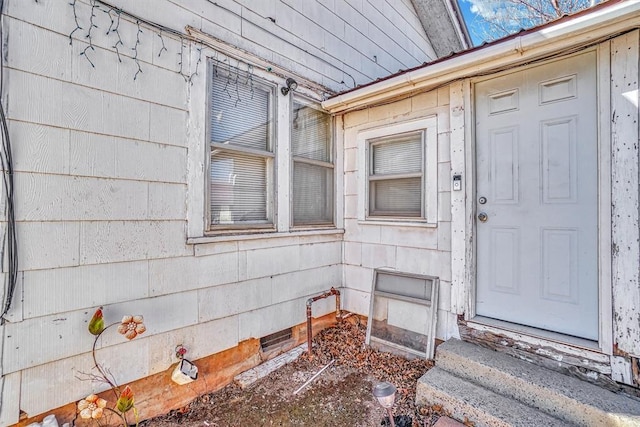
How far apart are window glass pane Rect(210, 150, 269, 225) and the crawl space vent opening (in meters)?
1.16

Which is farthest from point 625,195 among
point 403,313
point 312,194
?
point 312,194

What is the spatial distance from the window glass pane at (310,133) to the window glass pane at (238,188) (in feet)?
1.70

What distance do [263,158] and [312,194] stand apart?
29.7 inches

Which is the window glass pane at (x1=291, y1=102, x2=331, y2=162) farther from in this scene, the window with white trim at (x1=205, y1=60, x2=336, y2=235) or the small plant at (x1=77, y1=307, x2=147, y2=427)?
the small plant at (x1=77, y1=307, x2=147, y2=427)

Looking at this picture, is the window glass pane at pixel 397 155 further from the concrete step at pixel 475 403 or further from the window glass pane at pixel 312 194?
the concrete step at pixel 475 403

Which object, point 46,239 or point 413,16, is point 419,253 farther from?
point 413,16

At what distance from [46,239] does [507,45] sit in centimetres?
330

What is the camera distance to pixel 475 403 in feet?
6.80

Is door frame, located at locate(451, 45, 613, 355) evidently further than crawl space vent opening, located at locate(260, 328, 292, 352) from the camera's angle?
No

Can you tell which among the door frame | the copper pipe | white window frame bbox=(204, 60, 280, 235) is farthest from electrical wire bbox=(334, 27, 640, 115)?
the copper pipe

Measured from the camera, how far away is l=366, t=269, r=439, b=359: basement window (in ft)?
9.61

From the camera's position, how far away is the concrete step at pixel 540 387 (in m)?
1.84

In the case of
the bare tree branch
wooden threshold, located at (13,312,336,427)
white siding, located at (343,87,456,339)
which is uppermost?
the bare tree branch

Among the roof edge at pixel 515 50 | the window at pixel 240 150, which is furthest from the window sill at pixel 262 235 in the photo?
the roof edge at pixel 515 50
